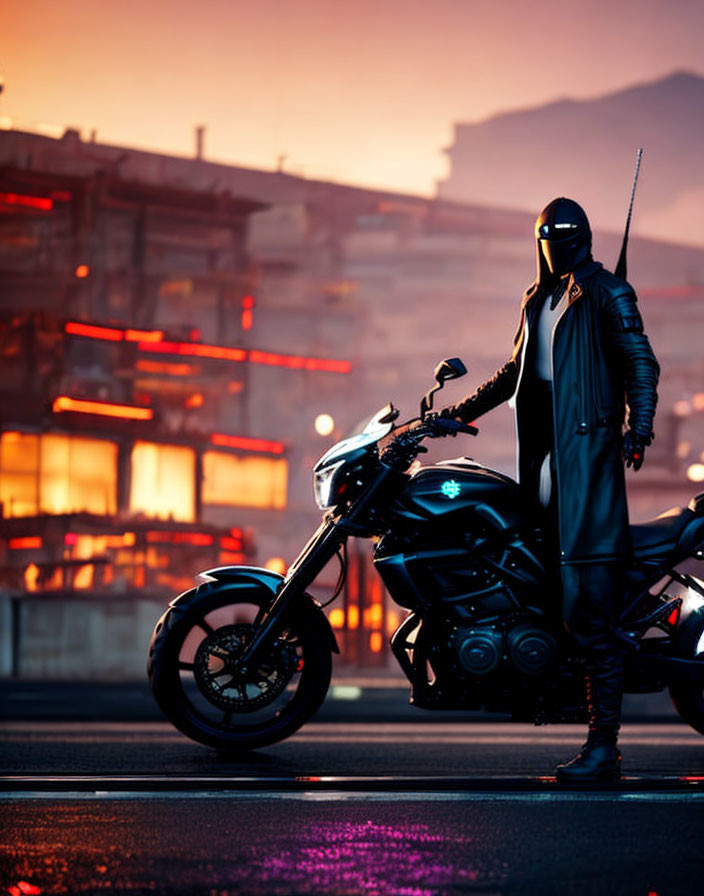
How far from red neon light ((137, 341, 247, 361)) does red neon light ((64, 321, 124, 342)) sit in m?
1.53

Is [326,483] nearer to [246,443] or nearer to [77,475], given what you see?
[77,475]

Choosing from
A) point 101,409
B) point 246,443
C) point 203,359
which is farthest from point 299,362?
point 101,409

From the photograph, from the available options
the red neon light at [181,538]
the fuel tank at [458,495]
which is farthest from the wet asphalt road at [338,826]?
the red neon light at [181,538]

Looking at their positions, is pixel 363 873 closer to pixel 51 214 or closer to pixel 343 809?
pixel 343 809

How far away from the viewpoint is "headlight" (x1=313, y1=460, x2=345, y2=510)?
565cm

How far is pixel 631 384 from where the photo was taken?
209 inches

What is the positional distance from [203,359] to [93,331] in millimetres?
7027

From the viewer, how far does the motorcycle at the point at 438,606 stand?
5328mm

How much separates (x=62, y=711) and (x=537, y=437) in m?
7.08

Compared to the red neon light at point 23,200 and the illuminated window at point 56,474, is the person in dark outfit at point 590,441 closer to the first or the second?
the illuminated window at point 56,474

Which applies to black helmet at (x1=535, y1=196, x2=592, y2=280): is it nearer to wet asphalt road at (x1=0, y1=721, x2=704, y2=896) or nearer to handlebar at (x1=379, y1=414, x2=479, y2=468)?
handlebar at (x1=379, y1=414, x2=479, y2=468)

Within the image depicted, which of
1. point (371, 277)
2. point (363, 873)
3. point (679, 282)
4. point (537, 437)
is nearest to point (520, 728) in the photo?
point (537, 437)

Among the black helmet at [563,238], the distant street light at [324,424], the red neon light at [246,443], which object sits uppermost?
the distant street light at [324,424]

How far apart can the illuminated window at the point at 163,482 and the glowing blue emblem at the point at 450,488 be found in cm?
4553
